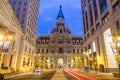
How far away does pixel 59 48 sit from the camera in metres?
91.0

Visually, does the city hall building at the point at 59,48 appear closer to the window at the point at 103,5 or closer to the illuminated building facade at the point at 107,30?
the illuminated building facade at the point at 107,30

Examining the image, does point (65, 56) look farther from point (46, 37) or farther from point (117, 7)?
point (117, 7)

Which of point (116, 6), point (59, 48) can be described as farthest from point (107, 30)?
point (59, 48)

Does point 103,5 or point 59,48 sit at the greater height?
point 103,5

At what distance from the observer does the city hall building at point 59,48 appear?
86812mm

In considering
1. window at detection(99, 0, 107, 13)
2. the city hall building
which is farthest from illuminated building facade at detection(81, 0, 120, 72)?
the city hall building

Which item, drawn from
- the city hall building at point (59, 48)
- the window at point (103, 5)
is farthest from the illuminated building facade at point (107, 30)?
the city hall building at point (59, 48)

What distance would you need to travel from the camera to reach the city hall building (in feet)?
285

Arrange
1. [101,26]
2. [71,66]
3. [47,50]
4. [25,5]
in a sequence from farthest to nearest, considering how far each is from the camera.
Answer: [47,50], [71,66], [25,5], [101,26]

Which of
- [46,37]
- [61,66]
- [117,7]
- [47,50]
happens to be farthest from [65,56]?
[117,7]

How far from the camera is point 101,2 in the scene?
39656 millimetres

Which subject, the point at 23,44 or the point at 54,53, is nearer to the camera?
the point at 23,44

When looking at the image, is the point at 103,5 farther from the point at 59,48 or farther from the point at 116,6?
the point at 59,48

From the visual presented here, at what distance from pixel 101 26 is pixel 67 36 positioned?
54271 mm
